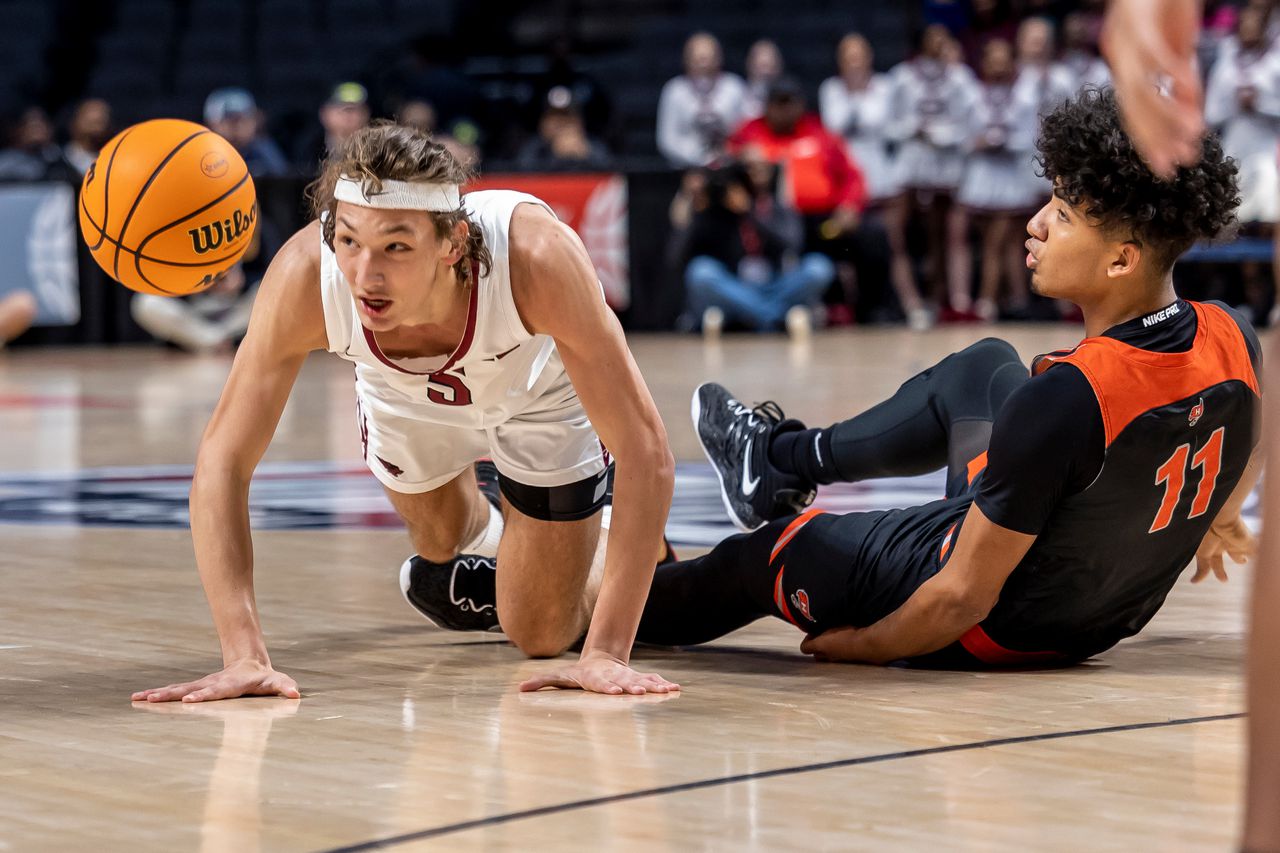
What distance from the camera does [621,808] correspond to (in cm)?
267

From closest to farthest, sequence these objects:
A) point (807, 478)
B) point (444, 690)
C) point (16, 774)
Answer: point (16, 774), point (444, 690), point (807, 478)

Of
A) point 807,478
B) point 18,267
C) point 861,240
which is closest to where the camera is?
point 807,478

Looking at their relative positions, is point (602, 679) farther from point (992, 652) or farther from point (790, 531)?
point (992, 652)

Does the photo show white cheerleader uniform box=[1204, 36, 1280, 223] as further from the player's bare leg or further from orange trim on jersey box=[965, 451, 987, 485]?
the player's bare leg

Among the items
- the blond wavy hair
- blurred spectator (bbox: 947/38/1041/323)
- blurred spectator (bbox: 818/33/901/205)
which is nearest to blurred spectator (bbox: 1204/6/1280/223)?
blurred spectator (bbox: 947/38/1041/323)

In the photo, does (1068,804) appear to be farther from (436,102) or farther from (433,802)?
(436,102)

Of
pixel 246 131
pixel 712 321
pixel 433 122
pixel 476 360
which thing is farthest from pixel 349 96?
pixel 476 360

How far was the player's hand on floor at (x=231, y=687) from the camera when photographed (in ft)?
11.5

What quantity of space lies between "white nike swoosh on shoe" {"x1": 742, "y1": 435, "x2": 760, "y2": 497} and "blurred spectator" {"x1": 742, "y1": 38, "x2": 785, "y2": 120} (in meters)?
10.6

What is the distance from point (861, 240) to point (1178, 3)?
13.8m

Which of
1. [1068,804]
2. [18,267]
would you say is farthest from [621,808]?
[18,267]

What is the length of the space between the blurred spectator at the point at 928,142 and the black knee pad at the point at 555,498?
36.5ft

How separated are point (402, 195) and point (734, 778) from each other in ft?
4.07

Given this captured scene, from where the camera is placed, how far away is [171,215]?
4.25 metres
